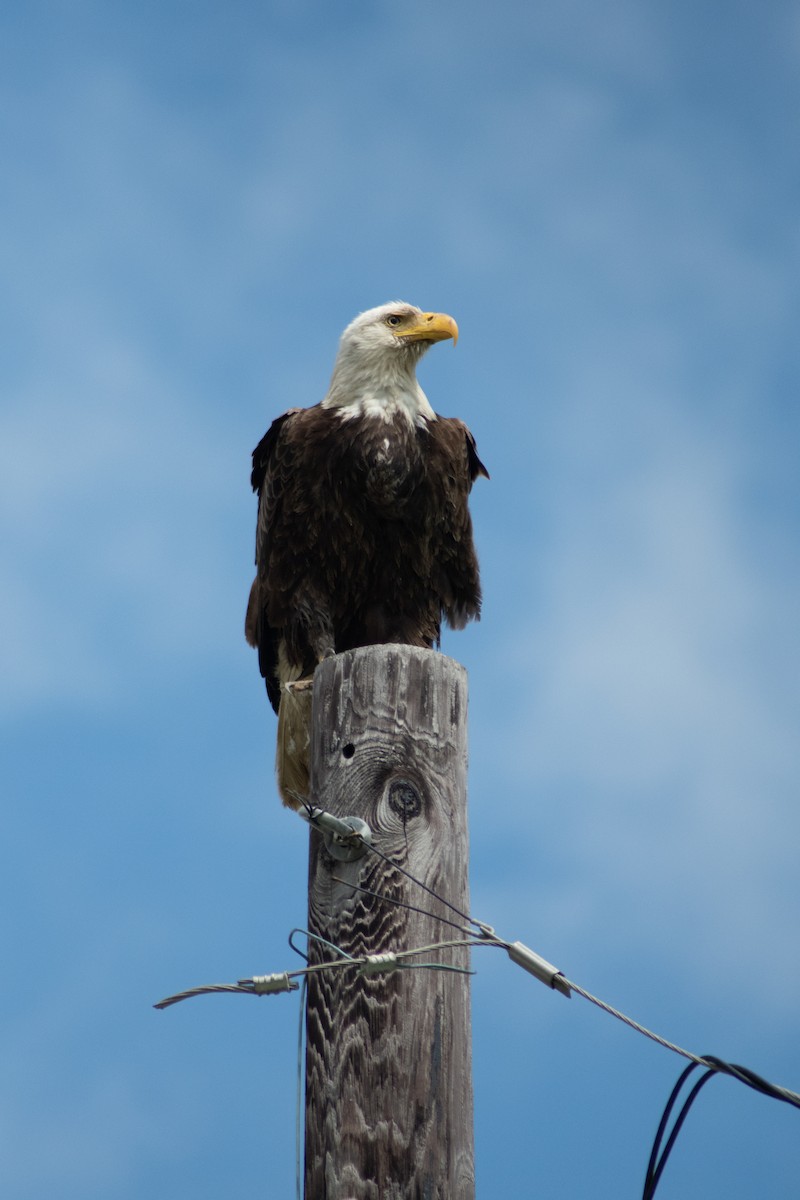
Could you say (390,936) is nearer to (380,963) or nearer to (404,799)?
(380,963)

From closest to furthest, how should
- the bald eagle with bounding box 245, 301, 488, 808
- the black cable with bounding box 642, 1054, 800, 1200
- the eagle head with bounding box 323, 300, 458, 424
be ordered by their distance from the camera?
the black cable with bounding box 642, 1054, 800, 1200 → the bald eagle with bounding box 245, 301, 488, 808 → the eagle head with bounding box 323, 300, 458, 424

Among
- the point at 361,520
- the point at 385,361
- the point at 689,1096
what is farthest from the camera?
the point at 385,361

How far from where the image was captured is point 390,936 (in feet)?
10.3

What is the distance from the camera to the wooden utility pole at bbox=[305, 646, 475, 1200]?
117 inches

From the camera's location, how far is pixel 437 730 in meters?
3.32

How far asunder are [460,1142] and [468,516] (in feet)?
11.6

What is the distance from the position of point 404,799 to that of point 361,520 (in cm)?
282

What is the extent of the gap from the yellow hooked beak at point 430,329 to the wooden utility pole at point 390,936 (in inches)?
120

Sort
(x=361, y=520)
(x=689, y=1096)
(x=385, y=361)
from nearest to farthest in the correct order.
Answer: (x=689, y=1096) < (x=361, y=520) < (x=385, y=361)

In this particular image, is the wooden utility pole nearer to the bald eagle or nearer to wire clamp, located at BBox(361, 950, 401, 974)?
wire clamp, located at BBox(361, 950, 401, 974)

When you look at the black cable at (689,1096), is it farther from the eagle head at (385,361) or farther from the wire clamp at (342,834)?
the eagle head at (385,361)

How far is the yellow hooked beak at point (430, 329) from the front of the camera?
6.23m

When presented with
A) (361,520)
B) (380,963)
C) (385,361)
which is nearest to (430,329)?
(385,361)

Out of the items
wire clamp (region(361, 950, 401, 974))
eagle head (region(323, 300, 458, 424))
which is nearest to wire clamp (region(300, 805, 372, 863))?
wire clamp (region(361, 950, 401, 974))
